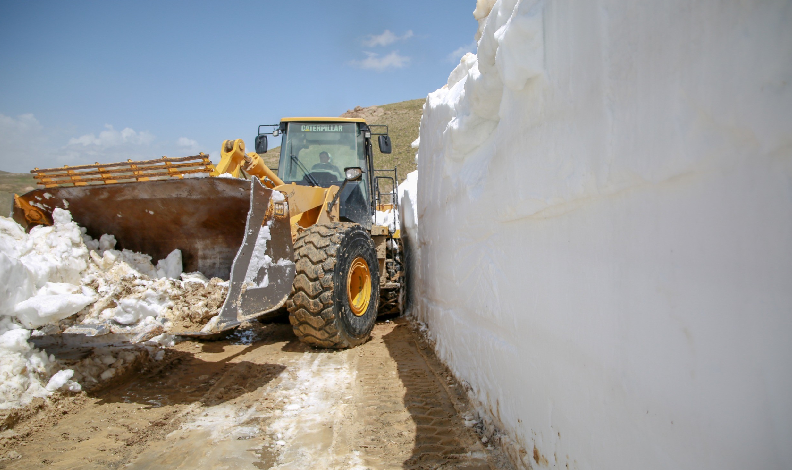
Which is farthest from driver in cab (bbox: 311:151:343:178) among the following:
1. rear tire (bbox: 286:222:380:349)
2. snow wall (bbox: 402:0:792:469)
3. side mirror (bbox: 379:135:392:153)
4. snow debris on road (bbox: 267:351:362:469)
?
snow wall (bbox: 402:0:792:469)

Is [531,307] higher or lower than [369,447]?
higher

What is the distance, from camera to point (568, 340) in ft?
5.12

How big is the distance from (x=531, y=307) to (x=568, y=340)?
367mm

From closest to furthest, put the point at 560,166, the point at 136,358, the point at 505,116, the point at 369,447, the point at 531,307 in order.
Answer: the point at 560,166 → the point at 531,307 → the point at 505,116 → the point at 369,447 → the point at 136,358

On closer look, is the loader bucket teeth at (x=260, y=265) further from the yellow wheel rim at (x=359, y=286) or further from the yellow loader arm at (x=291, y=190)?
the yellow wheel rim at (x=359, y=286)

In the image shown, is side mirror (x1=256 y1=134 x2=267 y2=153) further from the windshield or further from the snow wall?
the snow wall

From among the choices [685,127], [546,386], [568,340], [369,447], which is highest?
[685,127]

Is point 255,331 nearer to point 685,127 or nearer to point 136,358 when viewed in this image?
point 136,358

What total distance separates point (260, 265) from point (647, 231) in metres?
3.32

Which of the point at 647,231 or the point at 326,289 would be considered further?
the point at 326,289

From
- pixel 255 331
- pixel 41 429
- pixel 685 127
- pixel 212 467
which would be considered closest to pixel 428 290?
pixel 255 331

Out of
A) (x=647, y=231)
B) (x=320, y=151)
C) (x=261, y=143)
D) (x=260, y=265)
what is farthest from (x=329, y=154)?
(x=647, y=231)

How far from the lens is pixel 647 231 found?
1.09 meters

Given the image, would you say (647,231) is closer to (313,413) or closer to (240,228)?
(313,413)
